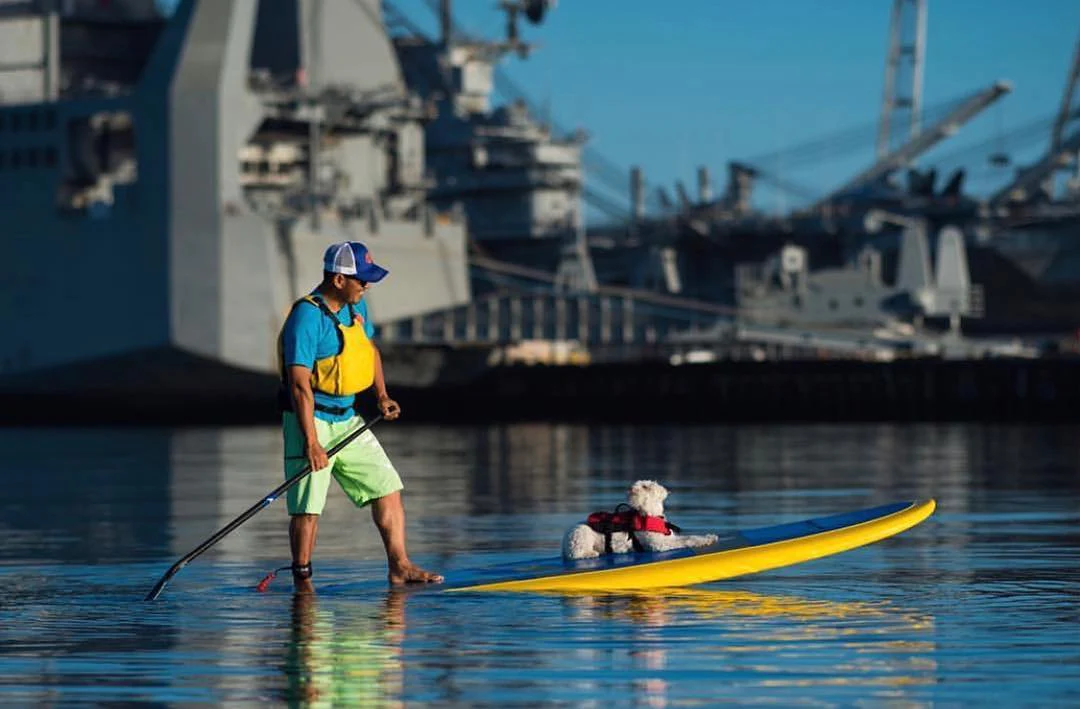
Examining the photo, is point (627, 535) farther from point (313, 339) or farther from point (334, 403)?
point (313, 339)

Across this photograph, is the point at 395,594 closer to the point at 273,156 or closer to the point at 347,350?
the point at 347,350

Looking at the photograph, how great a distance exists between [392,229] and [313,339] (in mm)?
64564

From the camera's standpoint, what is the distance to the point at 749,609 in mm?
12789

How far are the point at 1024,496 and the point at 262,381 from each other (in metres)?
51.5

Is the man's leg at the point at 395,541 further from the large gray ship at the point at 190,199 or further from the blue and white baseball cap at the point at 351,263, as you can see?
the large gray ship at the point at 190,199

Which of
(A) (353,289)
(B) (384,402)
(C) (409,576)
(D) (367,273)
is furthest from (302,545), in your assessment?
(D) (367,273)

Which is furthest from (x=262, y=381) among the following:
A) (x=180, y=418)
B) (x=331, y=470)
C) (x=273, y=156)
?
(x=331, y=470)

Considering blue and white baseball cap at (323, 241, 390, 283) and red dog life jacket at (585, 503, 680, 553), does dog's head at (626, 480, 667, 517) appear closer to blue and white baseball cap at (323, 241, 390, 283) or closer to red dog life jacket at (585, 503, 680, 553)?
red dog life jacket at (585, 503, 680, 553)

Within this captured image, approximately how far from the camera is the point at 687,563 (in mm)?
13773

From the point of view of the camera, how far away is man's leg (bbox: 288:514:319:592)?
13969mm

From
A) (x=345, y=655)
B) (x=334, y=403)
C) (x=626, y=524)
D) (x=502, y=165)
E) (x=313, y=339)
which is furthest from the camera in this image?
(x=502, y=165)

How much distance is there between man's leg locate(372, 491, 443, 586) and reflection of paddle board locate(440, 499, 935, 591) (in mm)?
206

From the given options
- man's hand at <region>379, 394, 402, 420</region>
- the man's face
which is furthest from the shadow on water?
the man's face

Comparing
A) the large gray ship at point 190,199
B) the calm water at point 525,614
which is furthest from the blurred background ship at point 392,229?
the calm water at point 525,614
